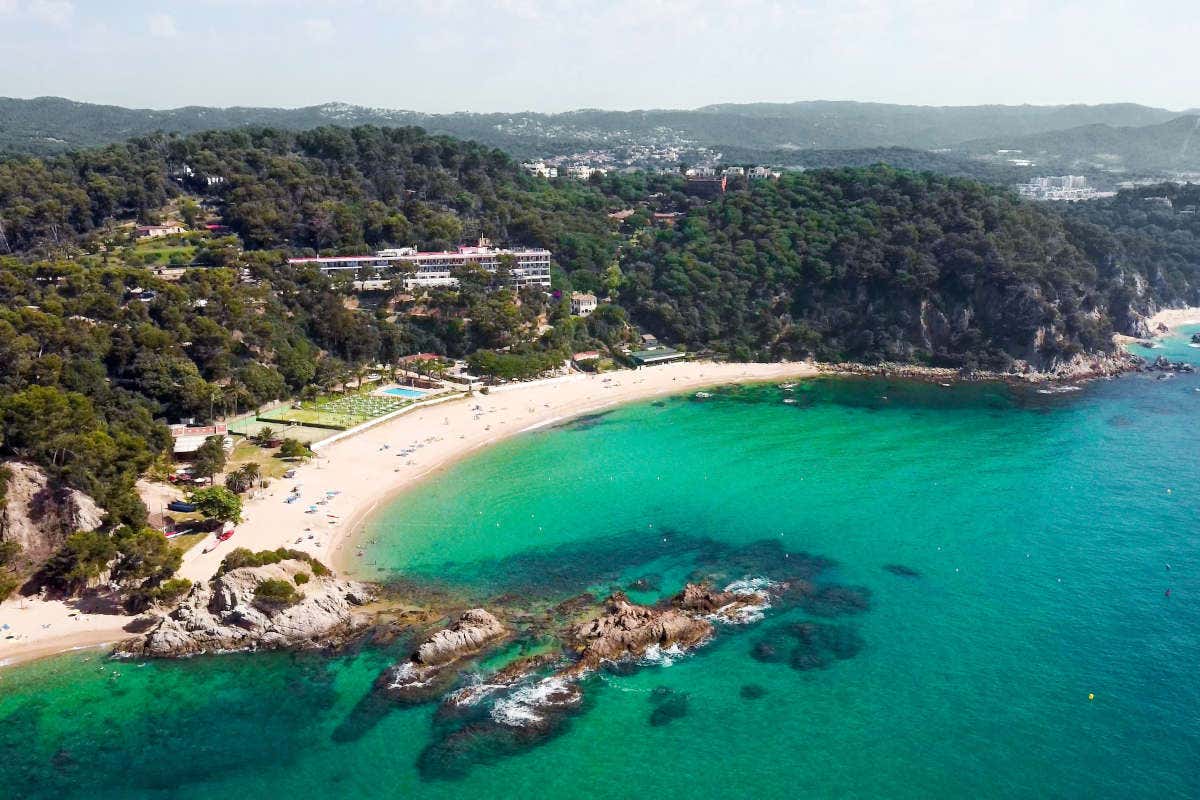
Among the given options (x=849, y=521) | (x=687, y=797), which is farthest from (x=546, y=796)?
(x=849, y=521)

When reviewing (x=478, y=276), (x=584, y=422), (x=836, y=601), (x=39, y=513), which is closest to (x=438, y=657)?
(x=836, y=601)

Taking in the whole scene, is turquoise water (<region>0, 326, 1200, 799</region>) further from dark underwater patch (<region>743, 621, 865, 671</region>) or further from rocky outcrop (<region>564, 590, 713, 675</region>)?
rocky outcrop (<region>564, 590, 713, 675</region>)

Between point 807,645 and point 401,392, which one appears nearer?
point 807,645

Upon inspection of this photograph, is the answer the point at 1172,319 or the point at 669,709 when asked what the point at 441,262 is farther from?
the point at 1172,319

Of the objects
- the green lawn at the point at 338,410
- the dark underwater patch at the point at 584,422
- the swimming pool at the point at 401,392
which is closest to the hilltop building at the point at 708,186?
the dark underwater patch at the point at 584,422

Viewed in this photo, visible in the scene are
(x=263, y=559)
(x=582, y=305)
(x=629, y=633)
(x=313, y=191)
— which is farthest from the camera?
(x=313, y=191)

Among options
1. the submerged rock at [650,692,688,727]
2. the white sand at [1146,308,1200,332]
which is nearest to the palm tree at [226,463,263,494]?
the submerged rock at [650,692,688,727]
